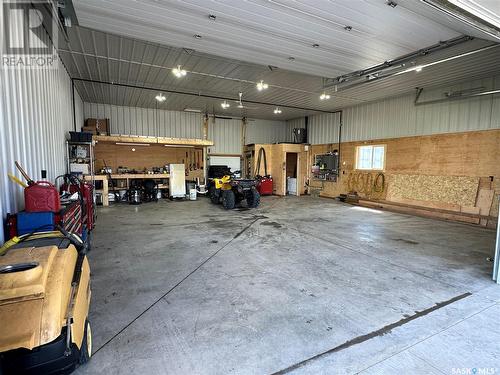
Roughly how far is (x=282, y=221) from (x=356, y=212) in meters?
2.82

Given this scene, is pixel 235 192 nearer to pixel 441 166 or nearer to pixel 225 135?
pixel 225 135

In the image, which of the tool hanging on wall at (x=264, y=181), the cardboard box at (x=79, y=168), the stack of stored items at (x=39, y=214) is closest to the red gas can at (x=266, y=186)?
the tool hanging on wall at (x=264, y=181)

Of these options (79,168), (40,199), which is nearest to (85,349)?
(40,199)

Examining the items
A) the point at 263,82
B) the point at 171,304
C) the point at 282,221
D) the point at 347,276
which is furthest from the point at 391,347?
the point at 263,82

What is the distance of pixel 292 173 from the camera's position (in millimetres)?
13109

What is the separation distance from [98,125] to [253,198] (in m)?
6.35

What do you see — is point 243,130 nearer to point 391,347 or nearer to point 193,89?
point 193,89

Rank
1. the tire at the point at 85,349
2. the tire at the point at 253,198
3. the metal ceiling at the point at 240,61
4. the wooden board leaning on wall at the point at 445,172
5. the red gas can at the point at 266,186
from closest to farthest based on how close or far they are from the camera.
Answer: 1. the tire at the point at 85,349
2. the metal ceiling at the point at 240,61
3. the wooden board leaning on wall at the point at 445,172
4. the tire at the point at 253,198
5. the red gas can at the point at 266,186

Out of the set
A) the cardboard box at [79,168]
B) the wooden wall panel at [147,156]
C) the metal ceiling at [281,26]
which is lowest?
the cardboard box at [79,168]

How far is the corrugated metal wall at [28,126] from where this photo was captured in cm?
275

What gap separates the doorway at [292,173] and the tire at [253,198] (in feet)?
13.9

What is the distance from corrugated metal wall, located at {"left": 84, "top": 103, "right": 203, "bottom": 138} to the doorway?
4.66 m

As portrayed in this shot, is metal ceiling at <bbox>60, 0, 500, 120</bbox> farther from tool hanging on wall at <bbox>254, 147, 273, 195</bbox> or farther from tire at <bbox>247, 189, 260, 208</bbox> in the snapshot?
tire at <bbox>247, 189, 260, 208</bbox>

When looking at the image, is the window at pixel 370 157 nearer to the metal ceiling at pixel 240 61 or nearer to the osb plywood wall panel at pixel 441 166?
the osb plywood wall panel at pixel 441 166
